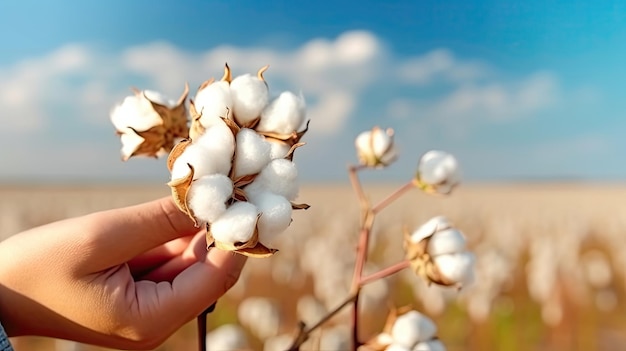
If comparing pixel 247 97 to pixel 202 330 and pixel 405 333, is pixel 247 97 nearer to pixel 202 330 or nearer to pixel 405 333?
pixel 202 330

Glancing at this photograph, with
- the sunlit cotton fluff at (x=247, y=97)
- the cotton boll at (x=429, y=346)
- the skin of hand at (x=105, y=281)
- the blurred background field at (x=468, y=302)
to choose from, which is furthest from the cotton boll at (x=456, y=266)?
the blurred background field at (x=468, y=302)

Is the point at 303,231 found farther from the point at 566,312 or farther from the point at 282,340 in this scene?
the point at 282,340

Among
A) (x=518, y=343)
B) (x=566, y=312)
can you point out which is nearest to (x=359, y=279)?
(x=518, y=343)

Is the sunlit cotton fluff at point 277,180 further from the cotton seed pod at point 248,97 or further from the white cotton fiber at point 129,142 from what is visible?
the white cotton fiber at point 129,142

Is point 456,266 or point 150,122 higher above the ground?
point 150,122

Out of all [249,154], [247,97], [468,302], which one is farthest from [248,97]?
[468,302]

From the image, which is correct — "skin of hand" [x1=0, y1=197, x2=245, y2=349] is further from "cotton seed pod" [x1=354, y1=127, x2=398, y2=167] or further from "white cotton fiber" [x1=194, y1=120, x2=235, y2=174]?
"cotton seed pod" [x1=354, y1=127, x2=398, y2=167]
